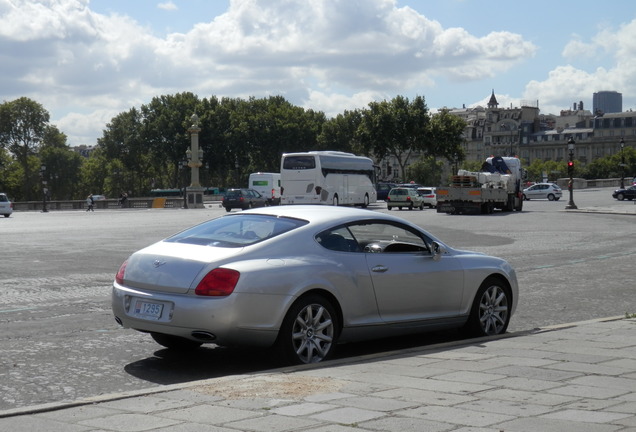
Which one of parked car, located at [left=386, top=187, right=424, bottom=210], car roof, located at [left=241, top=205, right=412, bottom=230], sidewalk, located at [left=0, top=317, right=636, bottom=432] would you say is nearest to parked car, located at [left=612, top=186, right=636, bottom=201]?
parked car, located at [left=386, top=187, right=424, bottom=210]

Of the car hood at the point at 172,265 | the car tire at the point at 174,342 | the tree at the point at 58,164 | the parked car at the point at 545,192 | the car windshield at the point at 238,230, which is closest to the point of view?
the car hood at the point at 172,265

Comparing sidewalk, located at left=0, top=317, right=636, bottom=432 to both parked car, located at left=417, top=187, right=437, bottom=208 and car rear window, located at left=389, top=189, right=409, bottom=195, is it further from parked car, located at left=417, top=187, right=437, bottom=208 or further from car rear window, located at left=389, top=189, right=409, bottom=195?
parked car, located at left=417, top=187, right=437, bottom=208

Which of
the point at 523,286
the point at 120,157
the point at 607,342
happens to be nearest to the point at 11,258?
the point at 523,286

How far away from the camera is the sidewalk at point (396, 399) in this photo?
550 centimetres

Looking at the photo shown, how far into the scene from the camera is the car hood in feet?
25.6

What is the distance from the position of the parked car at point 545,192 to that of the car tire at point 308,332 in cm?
7596

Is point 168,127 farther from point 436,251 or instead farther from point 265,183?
point 436,251

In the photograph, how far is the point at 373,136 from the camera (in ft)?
344

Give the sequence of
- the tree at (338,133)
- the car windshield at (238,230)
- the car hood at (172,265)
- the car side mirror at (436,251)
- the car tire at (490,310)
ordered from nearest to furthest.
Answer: the car hood at (172,265) → the car windshield at (238,230) → the car side mirror at (436,251) → the car tire at (490,310) → the tree at (338,133)

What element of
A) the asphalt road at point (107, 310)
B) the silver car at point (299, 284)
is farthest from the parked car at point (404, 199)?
the silver car at point (299, 284)

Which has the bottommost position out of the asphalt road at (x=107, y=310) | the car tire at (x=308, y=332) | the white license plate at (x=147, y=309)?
the asphalt road at (x=107, y=310)

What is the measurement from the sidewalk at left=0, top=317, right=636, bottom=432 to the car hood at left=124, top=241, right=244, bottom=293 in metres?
1.12

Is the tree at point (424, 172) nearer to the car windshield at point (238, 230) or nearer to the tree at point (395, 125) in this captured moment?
the tree at point (395, 125)

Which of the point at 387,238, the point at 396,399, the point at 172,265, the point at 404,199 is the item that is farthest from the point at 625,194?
the point at 396,399
